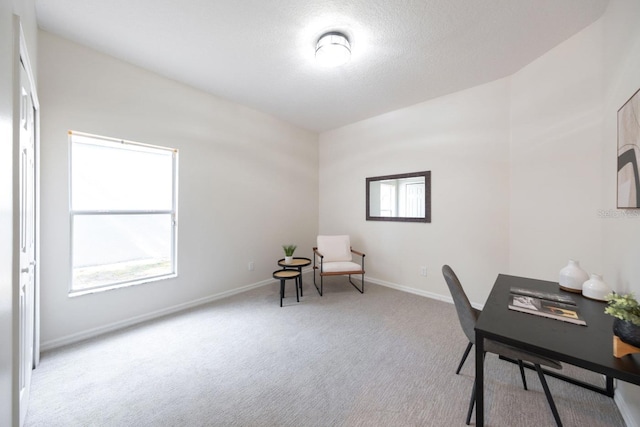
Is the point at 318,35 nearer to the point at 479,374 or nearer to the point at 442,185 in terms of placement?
the point at 442,185

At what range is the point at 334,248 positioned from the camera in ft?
13.1

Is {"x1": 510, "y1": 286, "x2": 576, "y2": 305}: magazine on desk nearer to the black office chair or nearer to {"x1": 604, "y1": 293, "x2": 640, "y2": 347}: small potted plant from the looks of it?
the black office chair

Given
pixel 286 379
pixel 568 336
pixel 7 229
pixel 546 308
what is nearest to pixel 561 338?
pixel 568 336

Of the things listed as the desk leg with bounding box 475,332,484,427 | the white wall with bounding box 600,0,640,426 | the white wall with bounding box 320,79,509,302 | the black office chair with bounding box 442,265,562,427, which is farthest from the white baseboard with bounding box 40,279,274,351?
the white wall with bounding box 600,0,640,426

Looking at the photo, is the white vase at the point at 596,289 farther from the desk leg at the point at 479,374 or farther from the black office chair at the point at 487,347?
the desk leg at the point at 479,374

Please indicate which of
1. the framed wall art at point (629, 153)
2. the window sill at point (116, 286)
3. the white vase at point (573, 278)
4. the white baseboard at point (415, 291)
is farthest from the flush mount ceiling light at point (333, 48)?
the white baseboard at point (415, 291)

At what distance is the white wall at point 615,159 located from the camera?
136 cm

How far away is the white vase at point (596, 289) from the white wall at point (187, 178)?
11.7 feet

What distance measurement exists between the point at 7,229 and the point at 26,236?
764mm

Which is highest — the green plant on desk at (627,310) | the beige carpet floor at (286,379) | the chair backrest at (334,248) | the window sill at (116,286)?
the green plant on desk at (627,310)

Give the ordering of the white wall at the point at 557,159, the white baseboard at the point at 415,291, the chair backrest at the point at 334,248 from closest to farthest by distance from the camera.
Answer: the white wall at the point at 557,159 < the white baseboard at the point at 415,291 < the chair backrest at the point at 334,248

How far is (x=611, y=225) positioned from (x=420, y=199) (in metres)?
1.91

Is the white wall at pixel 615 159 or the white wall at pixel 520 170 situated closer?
the white wall at pixel 615 159

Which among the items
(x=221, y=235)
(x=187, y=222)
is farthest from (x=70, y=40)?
(x=221, y=235)
